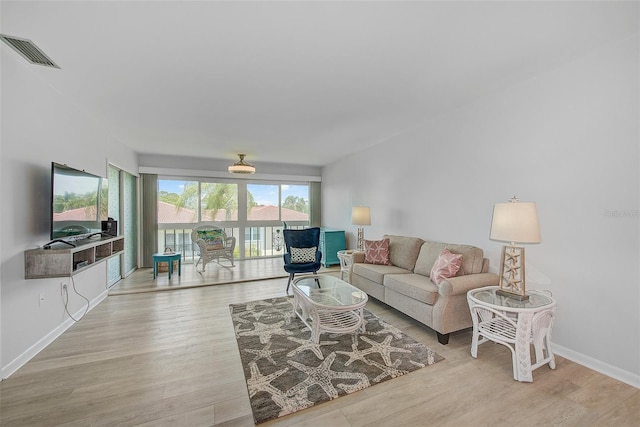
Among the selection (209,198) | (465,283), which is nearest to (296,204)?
(209,198)

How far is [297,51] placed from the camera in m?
2.04

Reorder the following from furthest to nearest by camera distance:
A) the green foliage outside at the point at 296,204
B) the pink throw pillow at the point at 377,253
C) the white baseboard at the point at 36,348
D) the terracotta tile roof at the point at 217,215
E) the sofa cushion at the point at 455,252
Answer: the green foliage outside at the point at 296,204 → the terracotta tile roof at the point at 217,215 → the pink throw pillow at the point at 377,253 → the sofa cushion at the point at 455,252 → the white baseboard at the point at 36,348

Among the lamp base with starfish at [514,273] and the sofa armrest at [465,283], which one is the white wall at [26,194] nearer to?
the sofa armrest at [465,283]

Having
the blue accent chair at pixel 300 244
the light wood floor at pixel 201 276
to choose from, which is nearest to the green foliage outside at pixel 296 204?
the light wood floor at pixel 201 276

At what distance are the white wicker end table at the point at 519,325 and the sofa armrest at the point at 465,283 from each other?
11cm

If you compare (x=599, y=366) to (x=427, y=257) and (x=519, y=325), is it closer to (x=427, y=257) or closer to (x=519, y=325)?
(x=519, y=325)

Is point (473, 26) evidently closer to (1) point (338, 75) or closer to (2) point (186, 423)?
(1) point (338, 75)

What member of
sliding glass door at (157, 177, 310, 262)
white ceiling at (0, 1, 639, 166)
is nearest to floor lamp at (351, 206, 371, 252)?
white ceiling at (0, 1, 639, 166)

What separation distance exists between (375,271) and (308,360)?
1.59 metres

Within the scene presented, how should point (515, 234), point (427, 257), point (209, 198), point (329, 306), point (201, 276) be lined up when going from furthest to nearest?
point (209, 198), point (201, 276), point (427, 257), point (329, 306), point (515, 234)

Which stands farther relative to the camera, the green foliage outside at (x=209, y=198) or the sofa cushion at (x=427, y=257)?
the green foliage outside at (x=209, y=198)

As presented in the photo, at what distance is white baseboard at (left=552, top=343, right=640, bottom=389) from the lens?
192 centimetres

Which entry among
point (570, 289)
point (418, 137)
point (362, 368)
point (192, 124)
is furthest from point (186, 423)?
point (418, 137)

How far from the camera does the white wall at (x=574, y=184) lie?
1.95 metres
